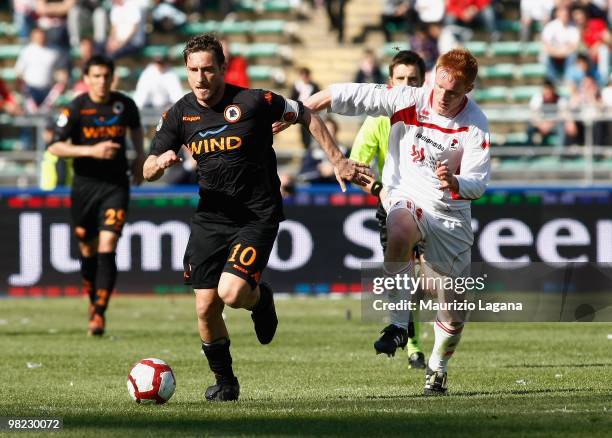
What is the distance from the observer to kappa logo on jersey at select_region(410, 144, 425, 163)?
31.6 feet

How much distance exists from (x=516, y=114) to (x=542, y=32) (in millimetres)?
5069

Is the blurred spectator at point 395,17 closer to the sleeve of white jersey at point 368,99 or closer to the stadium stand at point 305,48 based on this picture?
the stadium stand at point 305,48

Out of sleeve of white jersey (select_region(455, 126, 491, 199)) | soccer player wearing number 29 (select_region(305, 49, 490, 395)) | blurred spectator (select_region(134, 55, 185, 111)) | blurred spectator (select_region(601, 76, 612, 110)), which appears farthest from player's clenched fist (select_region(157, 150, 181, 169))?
blurred spectator (select_region(601, 76, 612, 110))

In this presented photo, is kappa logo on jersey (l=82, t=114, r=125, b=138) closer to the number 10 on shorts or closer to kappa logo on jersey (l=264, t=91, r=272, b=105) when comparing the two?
kappa logo on jersey (l=264, t=91, r=272, b=105)

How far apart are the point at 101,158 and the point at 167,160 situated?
5.88 metres

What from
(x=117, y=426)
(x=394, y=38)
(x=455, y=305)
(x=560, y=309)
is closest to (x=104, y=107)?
(x=560, y=309)

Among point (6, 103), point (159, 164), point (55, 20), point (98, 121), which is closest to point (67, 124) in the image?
point (98, 121)

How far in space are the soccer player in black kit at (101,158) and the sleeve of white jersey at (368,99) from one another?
525 cm

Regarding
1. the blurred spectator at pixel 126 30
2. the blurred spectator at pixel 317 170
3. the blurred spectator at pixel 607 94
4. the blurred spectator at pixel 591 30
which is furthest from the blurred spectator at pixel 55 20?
the blurred spectator at pixel 607 94

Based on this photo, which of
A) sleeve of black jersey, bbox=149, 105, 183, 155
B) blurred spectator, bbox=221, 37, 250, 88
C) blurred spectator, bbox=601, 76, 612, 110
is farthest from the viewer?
blurred spectator, bbox=221, 37, 250, 88

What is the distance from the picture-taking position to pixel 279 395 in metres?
9.72

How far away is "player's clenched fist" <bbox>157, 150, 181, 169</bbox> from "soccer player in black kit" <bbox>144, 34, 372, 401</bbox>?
0.37m

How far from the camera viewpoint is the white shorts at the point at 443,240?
31.7 ft

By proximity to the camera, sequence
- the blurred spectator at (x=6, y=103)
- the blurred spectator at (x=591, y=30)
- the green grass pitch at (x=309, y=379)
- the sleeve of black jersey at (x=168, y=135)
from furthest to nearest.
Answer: the blurred spectator at (x=591, y=30), the blurred spectator at (x=6, y=103), the sleeve of black jersey at (x=168, y=135), the green grass pitch at (x=309, y=379)
